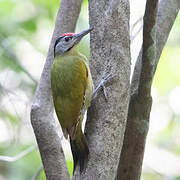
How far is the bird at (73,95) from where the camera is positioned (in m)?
2.66

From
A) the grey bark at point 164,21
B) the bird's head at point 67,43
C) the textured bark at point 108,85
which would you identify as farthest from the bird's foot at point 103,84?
the bird's head at point 67,43

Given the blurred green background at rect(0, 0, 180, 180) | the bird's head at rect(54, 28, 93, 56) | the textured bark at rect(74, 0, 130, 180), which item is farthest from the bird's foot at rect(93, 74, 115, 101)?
the bird's head at rect(54, 28, 93, 56)

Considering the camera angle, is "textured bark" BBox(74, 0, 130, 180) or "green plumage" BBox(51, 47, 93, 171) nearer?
"textured bark" BBox(74, 0, 130, 180)

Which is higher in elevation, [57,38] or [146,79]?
[57,38]

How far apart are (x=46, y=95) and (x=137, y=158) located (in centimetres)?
81

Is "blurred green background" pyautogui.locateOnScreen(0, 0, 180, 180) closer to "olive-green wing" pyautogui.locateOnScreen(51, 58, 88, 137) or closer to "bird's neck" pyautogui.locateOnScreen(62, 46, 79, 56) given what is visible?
"bird's neck" pyautogui.locateOnScreen(62, 46, 79, 56)

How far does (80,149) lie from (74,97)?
535 mm

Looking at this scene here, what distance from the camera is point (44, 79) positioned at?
9.25ft

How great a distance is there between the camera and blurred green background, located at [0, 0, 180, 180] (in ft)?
12.6

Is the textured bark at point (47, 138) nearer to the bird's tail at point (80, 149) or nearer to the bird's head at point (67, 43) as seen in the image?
the bird's tail at point (80, 149)

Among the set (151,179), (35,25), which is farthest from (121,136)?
(151,179)

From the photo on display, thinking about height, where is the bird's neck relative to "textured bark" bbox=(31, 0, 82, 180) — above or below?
above

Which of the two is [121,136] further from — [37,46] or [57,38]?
→ [37,46]

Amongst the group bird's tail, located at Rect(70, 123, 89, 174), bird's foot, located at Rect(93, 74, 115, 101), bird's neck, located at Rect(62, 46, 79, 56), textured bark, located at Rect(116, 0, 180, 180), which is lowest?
bird's tail, located at Rect(70, 123, 89, 174)
